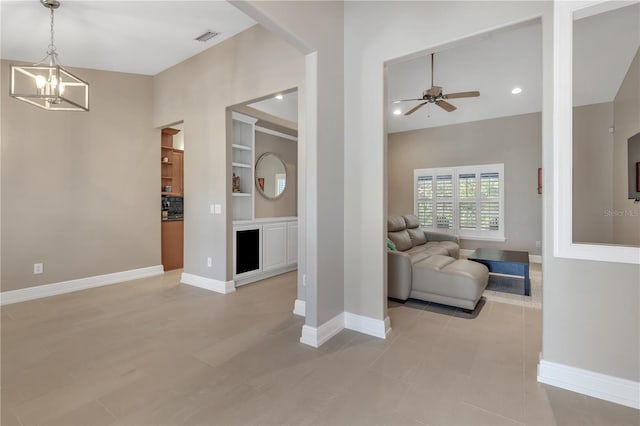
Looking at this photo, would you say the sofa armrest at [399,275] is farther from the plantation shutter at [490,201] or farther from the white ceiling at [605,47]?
the plantation shutter at [490,201]

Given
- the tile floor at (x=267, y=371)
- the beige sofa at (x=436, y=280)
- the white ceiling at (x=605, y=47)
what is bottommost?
the tile floor at (x=267, y=371)

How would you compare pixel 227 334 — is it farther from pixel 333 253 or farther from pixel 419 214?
pixel 419 214

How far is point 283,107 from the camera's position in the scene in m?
4.78

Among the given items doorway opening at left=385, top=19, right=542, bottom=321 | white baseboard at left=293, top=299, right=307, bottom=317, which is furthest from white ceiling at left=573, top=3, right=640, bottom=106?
white baseboard at left=293, top=299, right=307, bottom=317

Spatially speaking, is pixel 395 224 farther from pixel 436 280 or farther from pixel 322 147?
pixel 322 147

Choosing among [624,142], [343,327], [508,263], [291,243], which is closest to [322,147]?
[343,327]

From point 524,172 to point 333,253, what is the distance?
5375mm

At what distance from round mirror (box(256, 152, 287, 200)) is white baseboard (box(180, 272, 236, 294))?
1646 millimetres

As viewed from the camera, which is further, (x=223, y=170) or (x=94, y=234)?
(x=94, y=234)

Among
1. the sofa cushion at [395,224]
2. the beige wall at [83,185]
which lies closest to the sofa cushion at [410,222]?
the sofa cushion at [395,224]

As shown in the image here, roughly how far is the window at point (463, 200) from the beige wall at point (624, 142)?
2.01 metres

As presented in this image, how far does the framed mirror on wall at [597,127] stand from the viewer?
1.81 m

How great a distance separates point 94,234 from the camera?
4.16m

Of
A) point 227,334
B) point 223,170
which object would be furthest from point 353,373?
point 223,170
